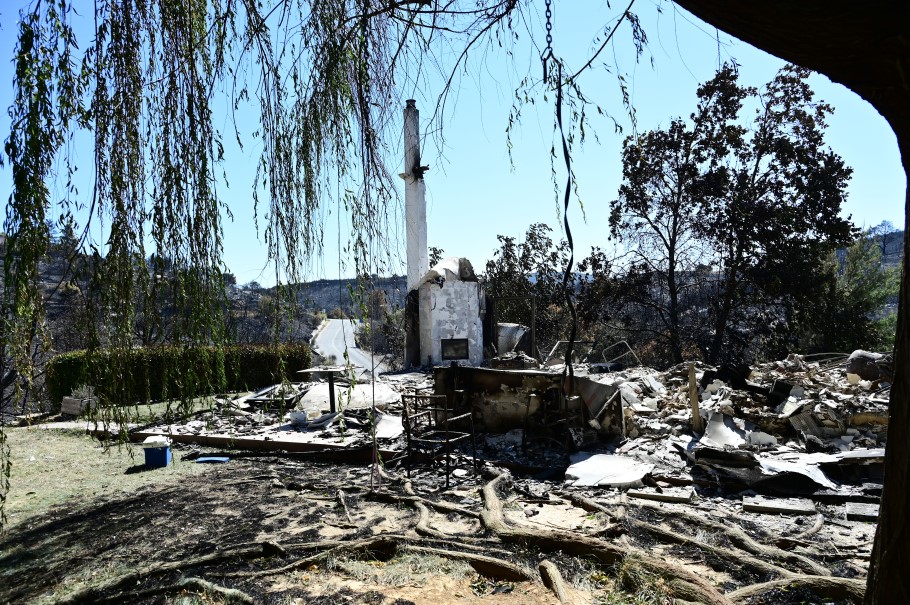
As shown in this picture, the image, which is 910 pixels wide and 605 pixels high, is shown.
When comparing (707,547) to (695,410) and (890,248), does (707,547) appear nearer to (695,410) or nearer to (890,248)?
(695,410)

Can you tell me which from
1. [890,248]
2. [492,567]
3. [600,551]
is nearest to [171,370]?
[492,567]

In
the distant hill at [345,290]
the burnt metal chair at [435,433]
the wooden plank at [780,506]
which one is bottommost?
the wooden plank at [780,506]

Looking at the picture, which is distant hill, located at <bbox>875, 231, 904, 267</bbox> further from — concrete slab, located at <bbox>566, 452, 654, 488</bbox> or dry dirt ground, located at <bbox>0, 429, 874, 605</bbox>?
dry dirt ground, located at <bbox>0, 429, 874, 605</bbox>

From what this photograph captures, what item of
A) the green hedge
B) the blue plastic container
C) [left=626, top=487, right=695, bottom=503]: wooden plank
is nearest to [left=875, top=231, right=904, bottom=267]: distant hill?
[left=626, top=487, right=695, bottom=503]: wooden plank

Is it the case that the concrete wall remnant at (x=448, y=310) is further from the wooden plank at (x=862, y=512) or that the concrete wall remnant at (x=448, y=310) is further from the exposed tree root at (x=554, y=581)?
the exposed tree root at (x=554, y=581)

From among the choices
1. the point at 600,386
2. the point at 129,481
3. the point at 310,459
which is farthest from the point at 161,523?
the point at 600,386

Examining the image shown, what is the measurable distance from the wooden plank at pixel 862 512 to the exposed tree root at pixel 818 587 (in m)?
2.49

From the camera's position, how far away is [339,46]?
2896 millimetres

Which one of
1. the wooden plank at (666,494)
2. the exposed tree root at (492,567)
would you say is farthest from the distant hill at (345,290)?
the wooden plank at (666,494)

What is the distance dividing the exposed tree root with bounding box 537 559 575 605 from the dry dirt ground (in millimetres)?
17

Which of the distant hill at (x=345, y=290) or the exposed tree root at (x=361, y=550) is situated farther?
the exposed tree root at (x=361, y=550)

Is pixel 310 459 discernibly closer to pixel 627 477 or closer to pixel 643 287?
pixel 627 477

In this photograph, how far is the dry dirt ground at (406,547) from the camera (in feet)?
14.4

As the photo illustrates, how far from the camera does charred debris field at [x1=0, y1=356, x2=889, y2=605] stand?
451cm
